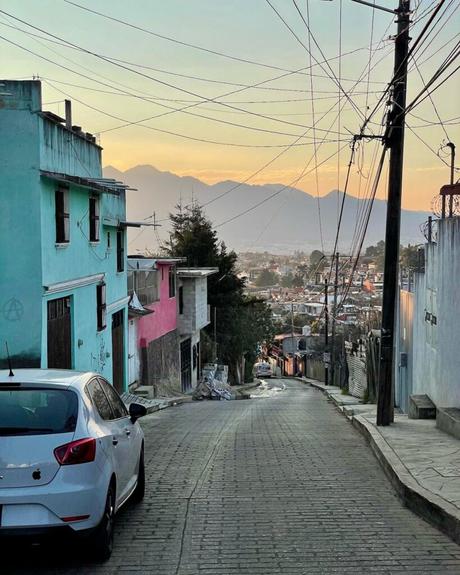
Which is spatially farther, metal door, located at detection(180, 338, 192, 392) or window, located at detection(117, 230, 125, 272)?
metal door, located at detection(180, 338, 192, 392)

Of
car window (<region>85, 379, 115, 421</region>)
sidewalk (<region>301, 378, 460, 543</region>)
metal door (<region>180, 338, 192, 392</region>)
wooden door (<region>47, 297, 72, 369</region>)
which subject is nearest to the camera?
car window (<region>85, 379, 115, 421</region>)

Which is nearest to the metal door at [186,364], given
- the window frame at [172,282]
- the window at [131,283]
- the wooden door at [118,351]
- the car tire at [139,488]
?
the window frame at [172,282]

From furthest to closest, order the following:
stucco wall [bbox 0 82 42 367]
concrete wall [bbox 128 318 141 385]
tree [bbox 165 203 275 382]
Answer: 1. tree [bbox 165 203 275 382]
2. concrete wall [bbox 128 318 141 385]
3. stucco wall [bbox 0 82 42 367]

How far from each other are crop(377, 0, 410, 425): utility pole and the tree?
113 ft

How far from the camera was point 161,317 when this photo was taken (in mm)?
34344

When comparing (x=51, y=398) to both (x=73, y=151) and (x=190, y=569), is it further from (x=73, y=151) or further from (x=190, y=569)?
(x=73, y=151)

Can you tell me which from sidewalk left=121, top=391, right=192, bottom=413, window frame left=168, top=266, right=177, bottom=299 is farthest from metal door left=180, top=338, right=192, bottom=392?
sidewalk left=121, top=391, right=192, bottom=413

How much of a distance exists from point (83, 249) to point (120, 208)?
6221mm

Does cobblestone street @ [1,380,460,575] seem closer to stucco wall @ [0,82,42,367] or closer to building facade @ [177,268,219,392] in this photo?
stucco wall @ [0,82,42,367]

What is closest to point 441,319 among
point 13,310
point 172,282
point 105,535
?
point 13,310

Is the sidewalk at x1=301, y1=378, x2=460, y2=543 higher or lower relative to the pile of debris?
higher

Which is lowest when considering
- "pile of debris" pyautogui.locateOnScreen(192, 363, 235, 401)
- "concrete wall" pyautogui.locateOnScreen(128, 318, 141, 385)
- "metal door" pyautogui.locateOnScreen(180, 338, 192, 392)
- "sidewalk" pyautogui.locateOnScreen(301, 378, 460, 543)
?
"pile of debris" pyautogui.locateOnScreen(192, 363, 235, 401)

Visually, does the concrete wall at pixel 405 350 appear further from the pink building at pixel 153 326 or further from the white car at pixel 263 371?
the white car at pixel 263 371

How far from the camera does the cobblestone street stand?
5.84m
